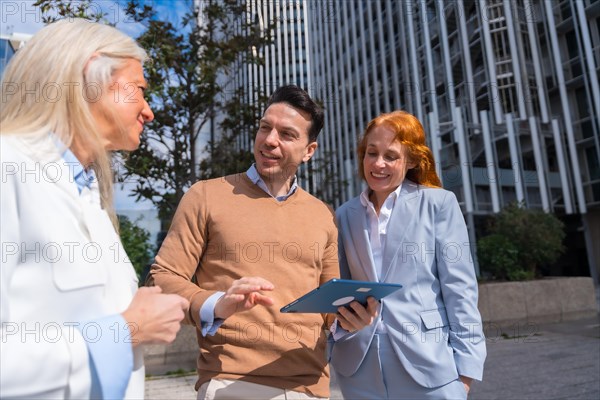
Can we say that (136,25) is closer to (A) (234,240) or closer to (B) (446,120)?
(A) (234,240)

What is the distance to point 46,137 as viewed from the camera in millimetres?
1072

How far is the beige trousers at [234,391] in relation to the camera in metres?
1.73

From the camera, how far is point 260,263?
190cm

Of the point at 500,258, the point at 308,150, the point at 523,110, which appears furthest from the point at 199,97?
the point at 523,110

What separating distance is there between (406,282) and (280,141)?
0.88m

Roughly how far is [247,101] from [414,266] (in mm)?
5515

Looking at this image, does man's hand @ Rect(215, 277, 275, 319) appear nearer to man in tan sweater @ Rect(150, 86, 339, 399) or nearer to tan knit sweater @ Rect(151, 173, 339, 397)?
man in tan sweater @ Rect(150, 86, 339, 399)

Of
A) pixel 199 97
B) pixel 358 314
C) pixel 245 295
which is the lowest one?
pixel 358 314

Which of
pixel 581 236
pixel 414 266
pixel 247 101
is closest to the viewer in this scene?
pixel 414 266

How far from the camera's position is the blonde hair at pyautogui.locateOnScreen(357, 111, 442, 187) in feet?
7.56

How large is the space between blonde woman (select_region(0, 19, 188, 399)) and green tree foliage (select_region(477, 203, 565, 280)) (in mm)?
9135

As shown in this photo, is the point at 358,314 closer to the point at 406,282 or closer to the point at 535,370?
the point at 406,282

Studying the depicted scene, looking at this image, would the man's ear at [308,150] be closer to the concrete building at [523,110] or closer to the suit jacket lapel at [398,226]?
the suit jacket lapel at [398,226]

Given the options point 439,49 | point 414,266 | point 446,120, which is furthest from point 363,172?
point 439,49
